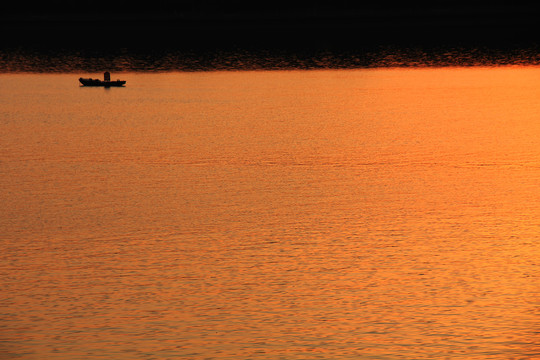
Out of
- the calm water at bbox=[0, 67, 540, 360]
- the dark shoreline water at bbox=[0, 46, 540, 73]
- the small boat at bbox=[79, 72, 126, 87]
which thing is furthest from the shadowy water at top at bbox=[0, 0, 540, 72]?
the calm water at bbox=[0, 67, 540, 360]

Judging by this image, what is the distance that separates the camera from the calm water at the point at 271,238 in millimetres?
23438

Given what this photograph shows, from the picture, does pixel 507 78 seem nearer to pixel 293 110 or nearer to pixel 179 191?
pixel 293 110

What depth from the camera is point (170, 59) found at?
5172 inches

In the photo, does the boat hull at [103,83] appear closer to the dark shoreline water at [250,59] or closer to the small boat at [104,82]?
the small boat at [104,82]

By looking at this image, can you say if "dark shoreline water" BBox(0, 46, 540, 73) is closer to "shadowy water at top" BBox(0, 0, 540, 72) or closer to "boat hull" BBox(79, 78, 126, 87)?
"shadowy water at top" BBox(0, 0, 540, 72)

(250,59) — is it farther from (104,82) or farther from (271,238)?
(271,238)

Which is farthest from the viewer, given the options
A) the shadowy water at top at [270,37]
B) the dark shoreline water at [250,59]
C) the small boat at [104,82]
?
the shadowy water at top at [270,37]

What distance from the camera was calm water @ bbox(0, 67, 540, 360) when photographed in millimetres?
23438

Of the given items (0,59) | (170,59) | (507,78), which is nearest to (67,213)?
(507,78)

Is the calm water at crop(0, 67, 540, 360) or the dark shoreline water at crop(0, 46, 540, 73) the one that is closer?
the calm water at crop(0, 67, 540, 360)

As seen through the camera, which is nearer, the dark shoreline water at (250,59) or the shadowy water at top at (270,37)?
the dark shoreline water at (250,59)

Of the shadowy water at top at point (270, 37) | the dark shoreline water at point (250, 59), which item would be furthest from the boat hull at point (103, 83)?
the shadowy water at top at point (270, 37)

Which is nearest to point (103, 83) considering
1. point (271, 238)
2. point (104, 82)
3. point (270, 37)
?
point (104, 82)

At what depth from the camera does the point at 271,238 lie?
3219 cm
